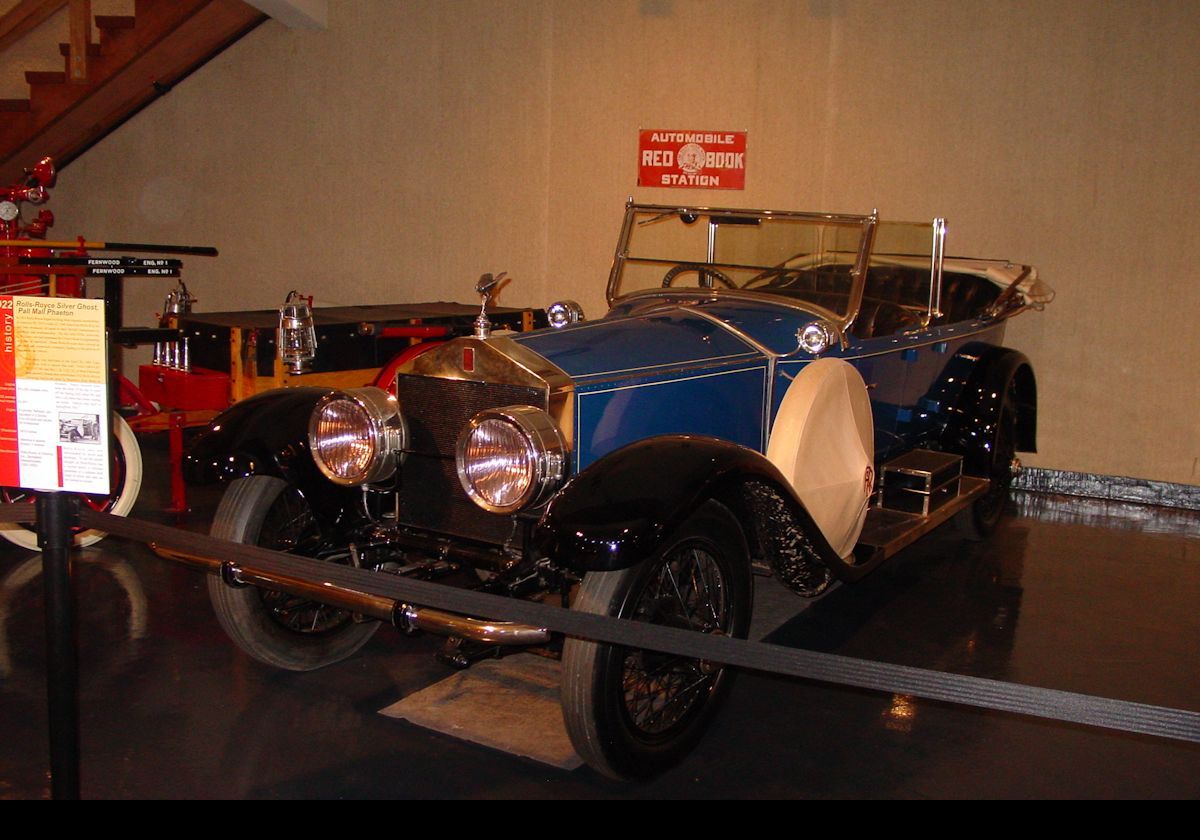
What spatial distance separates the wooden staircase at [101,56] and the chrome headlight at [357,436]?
5257mm

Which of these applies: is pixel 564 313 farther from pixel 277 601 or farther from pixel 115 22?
pixel 115 22

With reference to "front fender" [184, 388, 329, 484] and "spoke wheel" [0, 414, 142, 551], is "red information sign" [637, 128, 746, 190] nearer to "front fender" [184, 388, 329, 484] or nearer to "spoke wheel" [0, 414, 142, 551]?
"spoke wheel" [0, 414, 142, 551]

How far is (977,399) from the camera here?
4840 millimetres

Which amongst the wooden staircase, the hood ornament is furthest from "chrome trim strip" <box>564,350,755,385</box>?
the wooden staircase

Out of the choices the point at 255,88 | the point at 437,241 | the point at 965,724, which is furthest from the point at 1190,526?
the point at 255,88

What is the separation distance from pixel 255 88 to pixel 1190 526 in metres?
6.98

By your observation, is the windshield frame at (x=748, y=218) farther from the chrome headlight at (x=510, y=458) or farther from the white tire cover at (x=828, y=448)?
the chrome headlight at (x=510, y=458)

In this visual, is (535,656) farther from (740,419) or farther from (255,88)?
(255,88)

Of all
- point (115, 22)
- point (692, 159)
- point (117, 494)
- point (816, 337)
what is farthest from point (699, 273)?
point (115, 22)

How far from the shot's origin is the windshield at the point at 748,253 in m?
3.91

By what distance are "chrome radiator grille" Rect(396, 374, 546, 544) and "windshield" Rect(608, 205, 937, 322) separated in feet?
4.38

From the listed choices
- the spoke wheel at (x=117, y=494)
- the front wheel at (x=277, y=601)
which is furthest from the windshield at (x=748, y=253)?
the spoke wheel at (x=117, y=494)

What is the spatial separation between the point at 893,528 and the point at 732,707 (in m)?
1.02

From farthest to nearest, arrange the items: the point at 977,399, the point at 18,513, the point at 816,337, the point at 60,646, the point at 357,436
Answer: the point at 977,399
the point at 816,337
the point at 357,436
the point at 18,513
the point at 60,646
